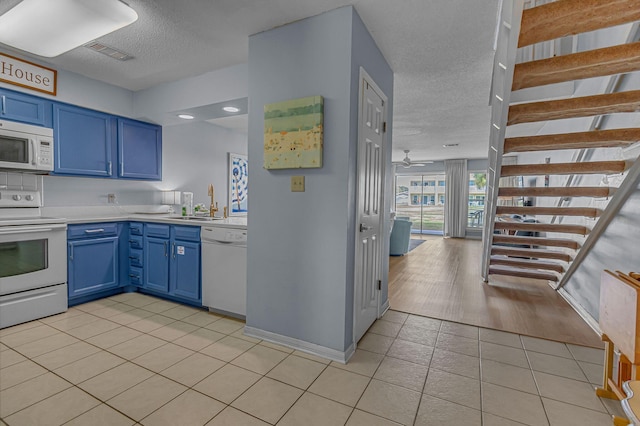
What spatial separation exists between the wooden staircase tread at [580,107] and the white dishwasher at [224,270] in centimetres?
241

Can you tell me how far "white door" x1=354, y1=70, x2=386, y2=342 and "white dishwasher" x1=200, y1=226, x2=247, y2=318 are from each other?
107 centimetres

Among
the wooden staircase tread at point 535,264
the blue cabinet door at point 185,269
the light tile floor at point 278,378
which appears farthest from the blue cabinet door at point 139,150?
the wooden staircase tread at point 535,264

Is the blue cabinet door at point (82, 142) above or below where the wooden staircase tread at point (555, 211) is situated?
above

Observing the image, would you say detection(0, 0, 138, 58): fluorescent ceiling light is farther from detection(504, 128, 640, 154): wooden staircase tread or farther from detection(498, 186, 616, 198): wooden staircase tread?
detection(498, 186, 616, 198): wooden staircase tread

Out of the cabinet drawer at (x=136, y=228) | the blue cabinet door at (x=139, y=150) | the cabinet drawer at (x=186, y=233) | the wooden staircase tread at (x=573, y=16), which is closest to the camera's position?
the wooden staircase tread at (x=573, y=16)

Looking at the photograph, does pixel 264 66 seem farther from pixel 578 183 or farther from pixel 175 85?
pixel 578 183

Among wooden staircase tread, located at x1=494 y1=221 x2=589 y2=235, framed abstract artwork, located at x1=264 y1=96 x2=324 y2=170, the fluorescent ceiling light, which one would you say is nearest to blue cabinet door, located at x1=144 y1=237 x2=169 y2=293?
framed abstract artwork, located at x1=264 y1=96 x2=324 y2=170

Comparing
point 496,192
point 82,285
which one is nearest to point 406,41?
point 496,192

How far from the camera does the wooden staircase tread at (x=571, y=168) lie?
7.97 feet

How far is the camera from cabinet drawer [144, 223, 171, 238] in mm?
3298

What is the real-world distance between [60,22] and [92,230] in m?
2.01

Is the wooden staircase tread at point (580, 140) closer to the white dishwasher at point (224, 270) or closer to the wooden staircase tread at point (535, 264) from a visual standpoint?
the wooden staircase tread at point (535, 264)

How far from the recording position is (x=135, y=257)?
140 inches

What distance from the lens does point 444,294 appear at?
3.75 meters
